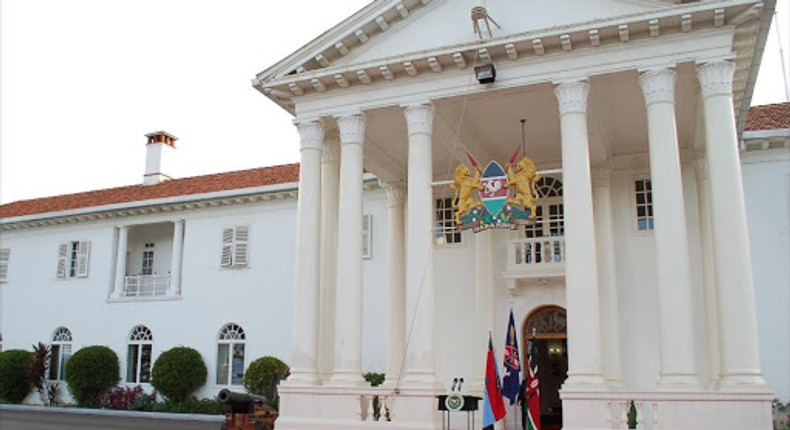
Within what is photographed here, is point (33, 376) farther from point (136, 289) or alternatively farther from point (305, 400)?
point (305, 400)

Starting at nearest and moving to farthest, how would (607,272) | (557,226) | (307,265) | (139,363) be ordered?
1. (307,265)
2. (607,272)
3. (557,226)
4. (139,363)

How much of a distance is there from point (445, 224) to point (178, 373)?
31.0ft

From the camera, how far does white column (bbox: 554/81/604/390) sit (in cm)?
1169

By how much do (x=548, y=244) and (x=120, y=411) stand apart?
13889 millimetres

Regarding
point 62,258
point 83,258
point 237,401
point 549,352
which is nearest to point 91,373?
point 83,258

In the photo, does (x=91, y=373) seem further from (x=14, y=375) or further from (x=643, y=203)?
(x=643, y=203)

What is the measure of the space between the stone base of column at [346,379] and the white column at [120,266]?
14.2m

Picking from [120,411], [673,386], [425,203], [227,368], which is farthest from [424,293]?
[120,411]

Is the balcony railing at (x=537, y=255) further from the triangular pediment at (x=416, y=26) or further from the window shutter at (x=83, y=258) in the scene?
the window shutter at (x=83, y=258)

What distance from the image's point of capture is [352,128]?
14.3 meters

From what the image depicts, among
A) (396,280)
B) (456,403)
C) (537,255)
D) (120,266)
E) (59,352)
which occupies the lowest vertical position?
(456,403)

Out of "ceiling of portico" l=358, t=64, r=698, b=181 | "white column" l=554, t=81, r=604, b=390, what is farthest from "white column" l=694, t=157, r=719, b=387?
"white column" l=554, t=81, r=604, b=390

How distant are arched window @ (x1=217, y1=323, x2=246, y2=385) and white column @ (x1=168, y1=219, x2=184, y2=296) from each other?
2.28 metres

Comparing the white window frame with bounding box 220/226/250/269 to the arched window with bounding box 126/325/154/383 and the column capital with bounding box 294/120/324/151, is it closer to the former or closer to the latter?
the arched window with bounding box 126/325/154/383
